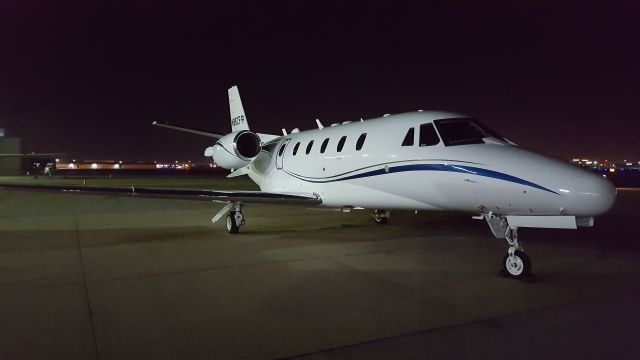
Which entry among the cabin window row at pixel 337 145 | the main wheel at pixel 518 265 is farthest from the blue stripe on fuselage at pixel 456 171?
the main wheel at pixel 518 265

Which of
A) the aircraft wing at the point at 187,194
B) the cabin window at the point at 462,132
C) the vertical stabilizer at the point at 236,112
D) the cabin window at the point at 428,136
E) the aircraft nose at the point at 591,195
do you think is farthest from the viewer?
the vertical stabilizer at the point at 236,112

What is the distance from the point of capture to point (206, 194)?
10.9 meters

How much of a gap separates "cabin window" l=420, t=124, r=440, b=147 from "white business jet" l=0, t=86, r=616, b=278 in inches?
0.8

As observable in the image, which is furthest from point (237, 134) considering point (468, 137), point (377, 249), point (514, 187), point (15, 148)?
point (15, 148)

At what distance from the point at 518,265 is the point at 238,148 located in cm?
881

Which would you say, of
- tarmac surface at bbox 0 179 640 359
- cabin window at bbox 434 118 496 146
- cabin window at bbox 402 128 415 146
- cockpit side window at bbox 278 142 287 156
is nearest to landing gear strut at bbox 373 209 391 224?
tarmac surface at bbox 0 179 640 359

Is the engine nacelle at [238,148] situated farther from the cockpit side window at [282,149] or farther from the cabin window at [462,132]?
the cabin window at [462,132]

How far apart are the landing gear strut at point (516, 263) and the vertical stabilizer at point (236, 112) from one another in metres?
11.9

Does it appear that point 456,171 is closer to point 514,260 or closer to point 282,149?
point 514,260

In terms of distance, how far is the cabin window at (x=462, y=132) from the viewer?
7.55m

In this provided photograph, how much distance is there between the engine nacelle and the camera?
1359cm

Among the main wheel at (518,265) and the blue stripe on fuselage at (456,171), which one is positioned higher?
the blue stripe on fuselage at (456,171)

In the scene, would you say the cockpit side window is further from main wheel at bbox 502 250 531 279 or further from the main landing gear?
main wheel at bbox 502 250 531 279

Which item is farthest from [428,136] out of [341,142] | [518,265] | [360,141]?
[341,142]
